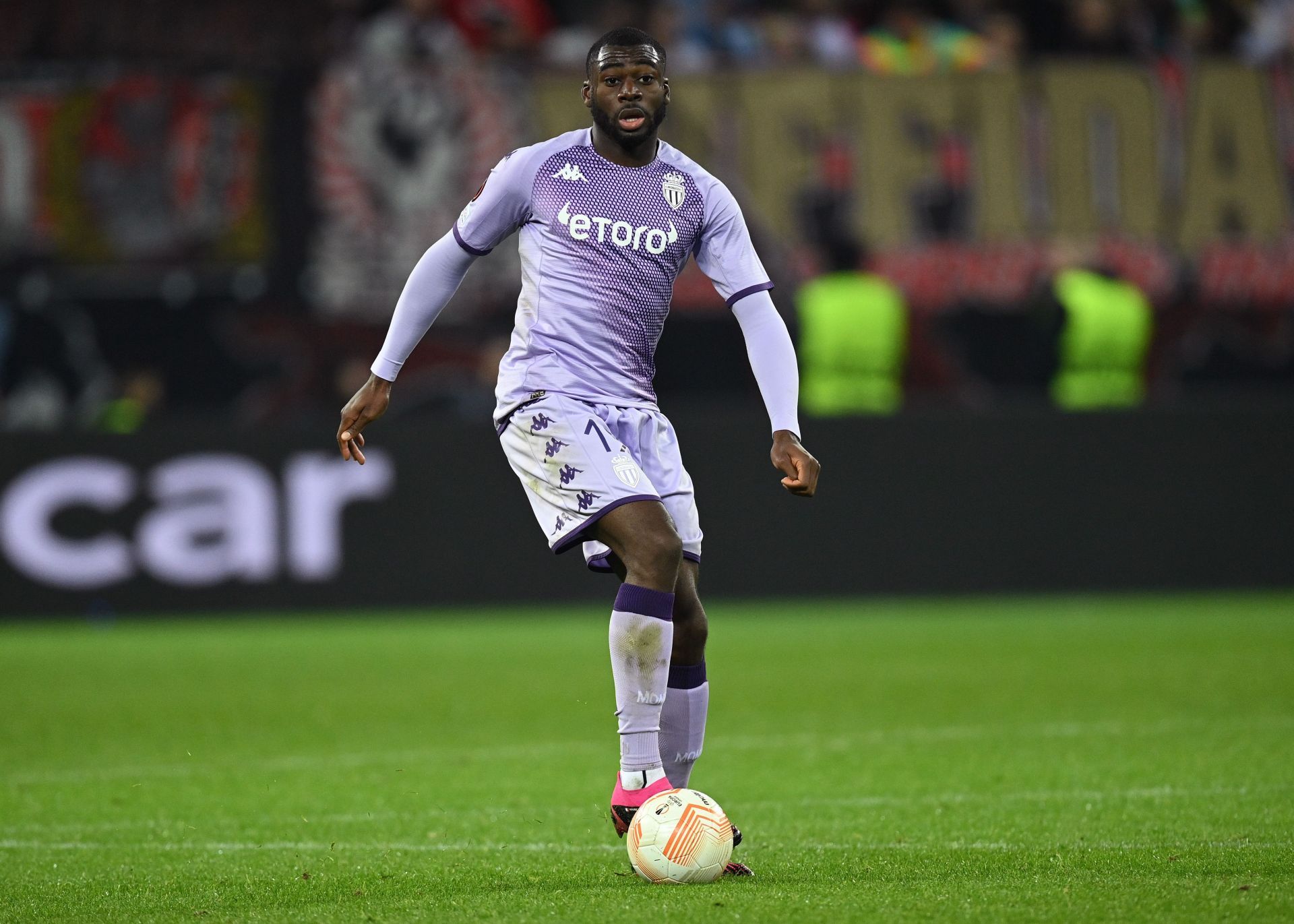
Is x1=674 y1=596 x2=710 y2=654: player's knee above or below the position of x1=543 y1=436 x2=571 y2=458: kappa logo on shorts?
below

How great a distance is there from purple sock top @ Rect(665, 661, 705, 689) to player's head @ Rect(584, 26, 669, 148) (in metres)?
1.41

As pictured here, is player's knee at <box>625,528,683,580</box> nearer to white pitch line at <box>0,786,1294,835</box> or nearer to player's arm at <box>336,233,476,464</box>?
player's arm at <box>336,233,476,464</box>

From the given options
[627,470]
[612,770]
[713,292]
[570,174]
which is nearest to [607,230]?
[570,174]

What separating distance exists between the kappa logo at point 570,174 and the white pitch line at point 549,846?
5.97 ft

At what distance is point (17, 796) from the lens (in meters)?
6.38

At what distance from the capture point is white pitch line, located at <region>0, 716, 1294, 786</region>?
6.93 metres

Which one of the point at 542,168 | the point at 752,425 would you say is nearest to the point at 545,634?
the point at 752,425

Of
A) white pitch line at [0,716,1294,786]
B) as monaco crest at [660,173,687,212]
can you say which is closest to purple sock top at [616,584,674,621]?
as monaco crest at [660,173,687,212]

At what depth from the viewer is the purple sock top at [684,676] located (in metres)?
5.21

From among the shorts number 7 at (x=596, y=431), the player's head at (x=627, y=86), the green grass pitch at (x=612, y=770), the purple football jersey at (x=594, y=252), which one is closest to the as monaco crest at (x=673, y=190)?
the purple football jersey at (x=594, y=252)

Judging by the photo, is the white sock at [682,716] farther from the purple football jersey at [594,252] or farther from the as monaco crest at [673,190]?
the as monaco crest at [673,190]

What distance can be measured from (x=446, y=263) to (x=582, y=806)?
1.91 meters

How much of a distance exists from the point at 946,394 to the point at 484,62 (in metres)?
4.45

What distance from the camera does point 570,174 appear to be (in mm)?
5156
